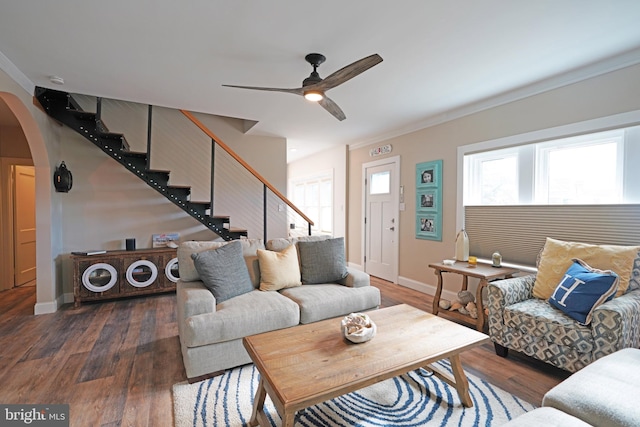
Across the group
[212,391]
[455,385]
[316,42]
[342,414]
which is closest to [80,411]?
[212,391]

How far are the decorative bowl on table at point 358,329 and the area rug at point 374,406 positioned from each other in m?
0.49

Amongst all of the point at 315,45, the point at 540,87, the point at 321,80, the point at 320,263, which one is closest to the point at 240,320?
the point at 320,263

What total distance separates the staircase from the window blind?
10.4 feet

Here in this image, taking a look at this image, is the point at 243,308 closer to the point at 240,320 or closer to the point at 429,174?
the point at 240,320

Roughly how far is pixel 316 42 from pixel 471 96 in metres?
2.05

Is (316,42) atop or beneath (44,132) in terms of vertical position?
atop

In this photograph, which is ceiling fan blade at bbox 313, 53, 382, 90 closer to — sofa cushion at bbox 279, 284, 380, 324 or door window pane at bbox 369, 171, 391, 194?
sofa cushion at bbox 279, 284, 380, 324

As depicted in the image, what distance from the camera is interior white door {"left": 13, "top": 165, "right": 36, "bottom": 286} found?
4680 mm

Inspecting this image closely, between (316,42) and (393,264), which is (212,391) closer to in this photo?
(316,42)

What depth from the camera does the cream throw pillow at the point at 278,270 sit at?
9.21 ft

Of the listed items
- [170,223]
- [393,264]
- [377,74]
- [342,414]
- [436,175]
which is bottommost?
[342,414]

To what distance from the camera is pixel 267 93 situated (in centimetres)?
325

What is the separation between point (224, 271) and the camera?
2568 millimetres

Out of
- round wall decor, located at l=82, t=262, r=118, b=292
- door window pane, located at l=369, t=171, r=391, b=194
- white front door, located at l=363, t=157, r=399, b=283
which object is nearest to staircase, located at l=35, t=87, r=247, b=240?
round wall decor, located at l=82, t=262, r=118, b=292
